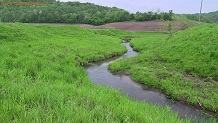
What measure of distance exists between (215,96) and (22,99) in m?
10.4

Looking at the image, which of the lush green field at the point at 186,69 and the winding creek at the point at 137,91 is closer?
the winding creek at the point at 137,91

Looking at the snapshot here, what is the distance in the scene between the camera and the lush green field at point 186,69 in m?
13.1

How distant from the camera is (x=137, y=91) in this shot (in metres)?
14.4

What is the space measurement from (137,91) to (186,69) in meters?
5.21

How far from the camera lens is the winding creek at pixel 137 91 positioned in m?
11.2

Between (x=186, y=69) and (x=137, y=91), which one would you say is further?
(x=186, y=69)

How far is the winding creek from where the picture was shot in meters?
11.2

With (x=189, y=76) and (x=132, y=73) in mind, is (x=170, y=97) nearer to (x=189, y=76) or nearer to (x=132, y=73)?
(x=189, y=76)

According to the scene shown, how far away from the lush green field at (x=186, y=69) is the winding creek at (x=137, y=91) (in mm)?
582

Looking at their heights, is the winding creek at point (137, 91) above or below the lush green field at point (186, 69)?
below

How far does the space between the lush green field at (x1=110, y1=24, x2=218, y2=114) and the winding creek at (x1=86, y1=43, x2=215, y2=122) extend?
22.9 inches

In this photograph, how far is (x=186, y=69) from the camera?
56.9 ft

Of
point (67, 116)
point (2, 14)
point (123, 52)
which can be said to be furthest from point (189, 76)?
point (2, 14)

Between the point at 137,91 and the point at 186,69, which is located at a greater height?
the point at 186,69
